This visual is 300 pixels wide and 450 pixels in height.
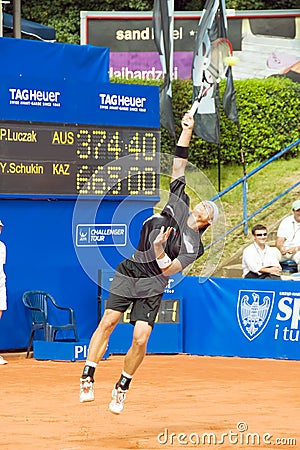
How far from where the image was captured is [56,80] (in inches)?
643

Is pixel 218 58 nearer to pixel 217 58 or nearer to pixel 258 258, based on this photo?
pixel 217 58

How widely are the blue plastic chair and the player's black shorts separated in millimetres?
5479

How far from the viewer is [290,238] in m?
18.1

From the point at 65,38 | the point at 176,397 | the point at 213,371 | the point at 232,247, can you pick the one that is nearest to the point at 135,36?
the point at 65,38

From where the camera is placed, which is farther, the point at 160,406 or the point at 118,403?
the point at 160,406

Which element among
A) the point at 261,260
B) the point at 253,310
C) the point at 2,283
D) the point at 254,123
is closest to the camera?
the point at 2,283

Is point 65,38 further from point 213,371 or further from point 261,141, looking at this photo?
point 213,371

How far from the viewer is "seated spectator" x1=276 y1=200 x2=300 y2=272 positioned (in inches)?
707

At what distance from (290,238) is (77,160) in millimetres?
4013

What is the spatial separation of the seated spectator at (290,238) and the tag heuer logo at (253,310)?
1967 mm

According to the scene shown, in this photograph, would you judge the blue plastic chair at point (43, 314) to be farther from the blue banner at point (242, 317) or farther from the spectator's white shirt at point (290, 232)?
the spectator's white shirt at point (290, 232)

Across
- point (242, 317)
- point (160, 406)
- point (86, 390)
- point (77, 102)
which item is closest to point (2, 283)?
point (77, 102)

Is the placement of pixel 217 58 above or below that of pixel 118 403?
above

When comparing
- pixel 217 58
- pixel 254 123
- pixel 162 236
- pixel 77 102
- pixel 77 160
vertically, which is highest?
pixel 162 236
